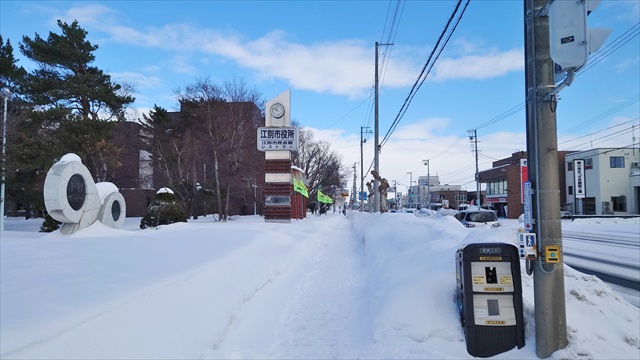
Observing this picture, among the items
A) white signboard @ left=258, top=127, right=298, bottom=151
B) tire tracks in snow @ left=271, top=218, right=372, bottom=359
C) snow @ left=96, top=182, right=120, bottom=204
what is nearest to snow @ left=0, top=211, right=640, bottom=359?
tire tracks in snow @ left=271, top=218, right=372, bottom=359

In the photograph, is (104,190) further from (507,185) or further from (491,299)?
(507,185)

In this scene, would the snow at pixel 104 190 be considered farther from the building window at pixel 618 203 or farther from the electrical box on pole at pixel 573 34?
the building window at pixel 618 203

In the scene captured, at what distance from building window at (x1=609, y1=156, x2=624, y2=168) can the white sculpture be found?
5757 centimetres

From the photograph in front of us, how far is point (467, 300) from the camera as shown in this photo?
14.8 feet

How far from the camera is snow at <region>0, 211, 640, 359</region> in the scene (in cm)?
405

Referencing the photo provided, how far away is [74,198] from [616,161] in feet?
197

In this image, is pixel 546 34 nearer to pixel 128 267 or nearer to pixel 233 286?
pixel 233 286

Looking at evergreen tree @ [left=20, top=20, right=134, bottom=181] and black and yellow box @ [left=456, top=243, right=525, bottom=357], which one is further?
evergreen tree @ [left=20, top=20, right=134, bottom=181]

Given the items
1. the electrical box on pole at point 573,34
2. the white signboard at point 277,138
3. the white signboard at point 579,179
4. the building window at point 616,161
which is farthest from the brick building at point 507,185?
the electrical box on pole at point 573,34

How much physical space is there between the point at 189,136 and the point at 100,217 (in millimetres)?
17341

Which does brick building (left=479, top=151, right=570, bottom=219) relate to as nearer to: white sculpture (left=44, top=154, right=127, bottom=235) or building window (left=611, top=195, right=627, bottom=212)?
building window (left=611, top=195, right=627, bottom=212)

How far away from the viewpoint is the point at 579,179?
174ft

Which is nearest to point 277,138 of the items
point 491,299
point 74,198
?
point 74,198

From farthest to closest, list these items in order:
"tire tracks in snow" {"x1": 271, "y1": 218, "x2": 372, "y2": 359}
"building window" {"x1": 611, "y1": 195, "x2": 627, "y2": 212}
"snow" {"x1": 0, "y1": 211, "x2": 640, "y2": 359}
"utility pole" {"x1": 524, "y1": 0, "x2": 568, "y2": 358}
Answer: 1. "building window" {"x1": 611, "y1": 195, "x2": 627, "y2": 212}
2. "tire tracks in snow" {"x1": 271, "y1": 218, "x2": 372, "y2": 359}
3. "utility pole" {"x1": 524, "y1": 0, "x2": 568, "y2": 358}
4. "snow" {"x1": 0, "y1": 211, "x2": 640, "y2": 359}
